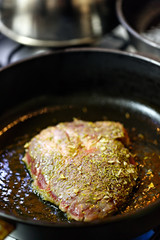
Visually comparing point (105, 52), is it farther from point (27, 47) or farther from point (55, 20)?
point (27, 47)

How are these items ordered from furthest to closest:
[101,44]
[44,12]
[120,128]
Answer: [101,44]
[44,12]
[120,128]

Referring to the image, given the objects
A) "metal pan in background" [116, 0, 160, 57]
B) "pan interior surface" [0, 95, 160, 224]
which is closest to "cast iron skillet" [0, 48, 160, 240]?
"pan interior surface" [0, 95, 160, 224]

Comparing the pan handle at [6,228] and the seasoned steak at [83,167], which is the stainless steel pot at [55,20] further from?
the pan handle at [6,228]

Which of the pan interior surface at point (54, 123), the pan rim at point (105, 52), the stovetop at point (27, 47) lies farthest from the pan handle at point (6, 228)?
the stovetop at point (27, 47)

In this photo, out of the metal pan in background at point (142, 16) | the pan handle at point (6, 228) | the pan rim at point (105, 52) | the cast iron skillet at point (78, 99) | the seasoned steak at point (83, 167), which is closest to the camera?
the pan handle at point (6, 228)

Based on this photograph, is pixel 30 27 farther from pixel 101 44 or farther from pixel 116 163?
pixel 116 163

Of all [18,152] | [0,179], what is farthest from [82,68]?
[0,179]

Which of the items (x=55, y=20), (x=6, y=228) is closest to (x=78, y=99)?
(x=55, y=20)
